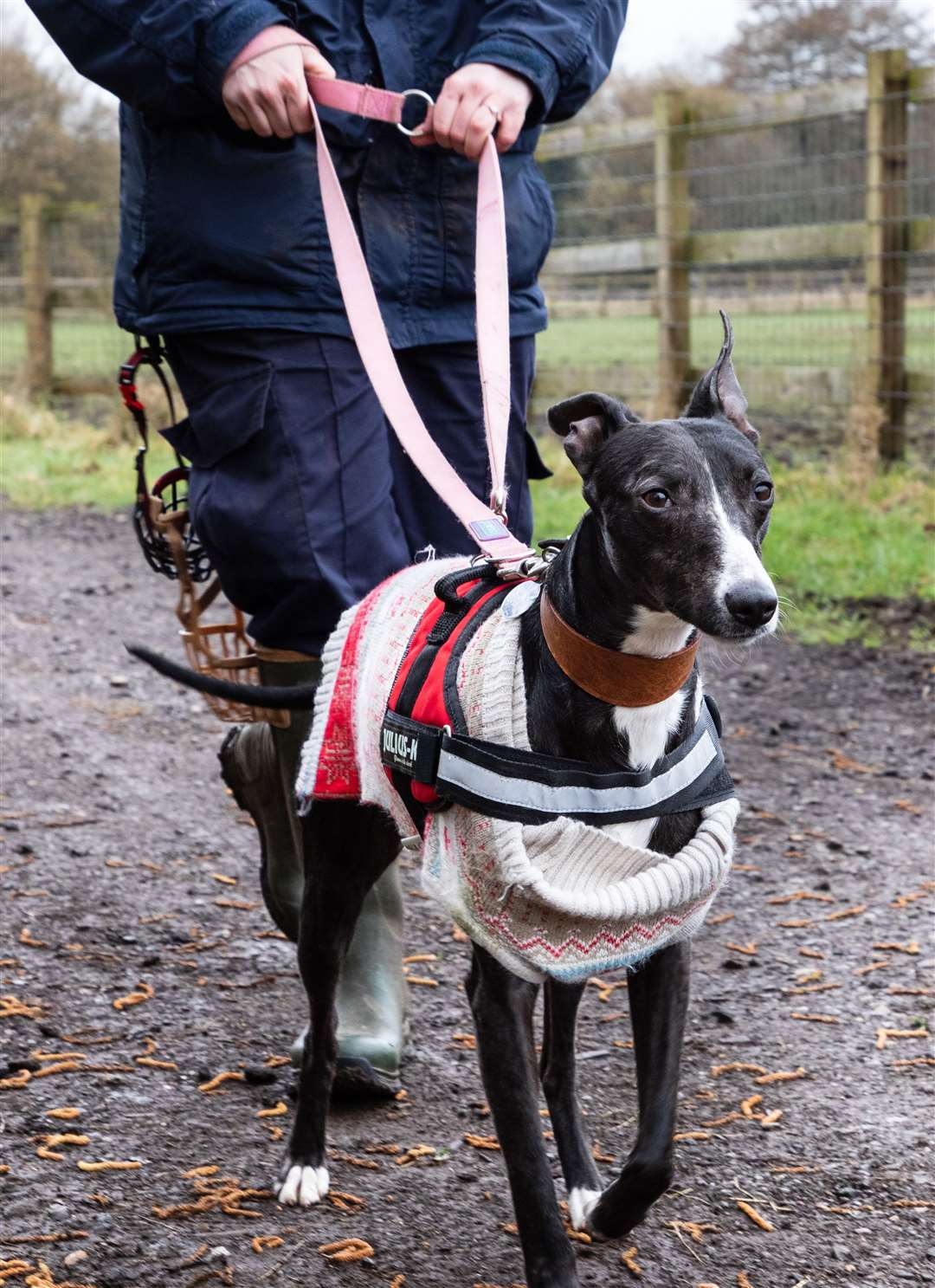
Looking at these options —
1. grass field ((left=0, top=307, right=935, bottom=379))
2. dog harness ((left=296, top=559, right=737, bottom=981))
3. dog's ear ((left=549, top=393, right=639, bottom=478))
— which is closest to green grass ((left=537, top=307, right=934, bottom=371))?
grass field ((left=0, top=307, right=935, bottom=379))

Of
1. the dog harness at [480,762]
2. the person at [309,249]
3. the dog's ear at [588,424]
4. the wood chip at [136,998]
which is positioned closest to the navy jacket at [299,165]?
the person at [309,249]

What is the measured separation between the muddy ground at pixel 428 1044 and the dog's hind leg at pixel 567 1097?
122 mm

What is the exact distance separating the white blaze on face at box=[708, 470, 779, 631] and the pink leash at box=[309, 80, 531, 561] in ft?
1.79

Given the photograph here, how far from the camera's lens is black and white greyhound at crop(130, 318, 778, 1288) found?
7.27 feet

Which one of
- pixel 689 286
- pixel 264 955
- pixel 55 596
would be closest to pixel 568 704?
pixel 264 955

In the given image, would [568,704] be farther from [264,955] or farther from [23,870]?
[23,870]

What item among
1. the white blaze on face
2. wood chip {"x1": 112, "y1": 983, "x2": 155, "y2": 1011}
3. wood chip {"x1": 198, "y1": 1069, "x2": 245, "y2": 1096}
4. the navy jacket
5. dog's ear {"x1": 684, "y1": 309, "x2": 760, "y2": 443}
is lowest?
wood chip {"x1": 198, "y1": 1069, "x2": 245, "y2": 1096}

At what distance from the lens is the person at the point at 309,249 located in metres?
2.82

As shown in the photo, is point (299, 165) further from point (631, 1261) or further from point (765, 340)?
point (765, 340)

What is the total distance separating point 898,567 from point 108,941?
160 inches

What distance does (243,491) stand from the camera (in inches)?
117

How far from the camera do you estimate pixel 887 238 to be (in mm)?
7930

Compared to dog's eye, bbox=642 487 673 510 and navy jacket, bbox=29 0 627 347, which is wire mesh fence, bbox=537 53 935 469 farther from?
dog's eye, bbox=642 487 673 510

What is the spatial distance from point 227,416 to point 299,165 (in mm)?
497
